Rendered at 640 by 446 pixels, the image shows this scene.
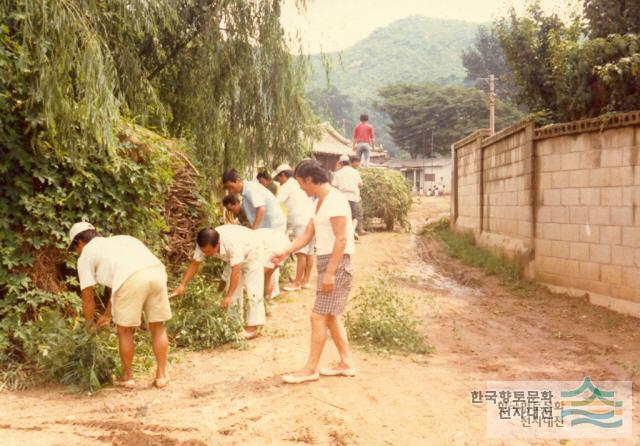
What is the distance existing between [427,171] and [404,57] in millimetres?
95552

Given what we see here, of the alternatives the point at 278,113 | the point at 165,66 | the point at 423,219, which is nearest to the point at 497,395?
the point at 278,113

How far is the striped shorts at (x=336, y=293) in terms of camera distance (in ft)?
15.2

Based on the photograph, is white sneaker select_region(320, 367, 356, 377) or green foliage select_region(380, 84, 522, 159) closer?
white sneaker select_region(320, 367, 356, 377)

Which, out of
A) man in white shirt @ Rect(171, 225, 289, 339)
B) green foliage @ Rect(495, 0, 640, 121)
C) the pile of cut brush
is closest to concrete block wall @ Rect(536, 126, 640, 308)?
green foliage @ Rect(495, 0, 640, 121)

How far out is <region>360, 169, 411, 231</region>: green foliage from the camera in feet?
51.8

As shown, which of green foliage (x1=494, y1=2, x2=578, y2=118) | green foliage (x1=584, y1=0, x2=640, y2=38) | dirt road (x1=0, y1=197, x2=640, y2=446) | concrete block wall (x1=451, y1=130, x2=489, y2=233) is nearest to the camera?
dirt road (x1=0, y1=197, x2=640, y2=446)

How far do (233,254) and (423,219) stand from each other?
1675 centimetres

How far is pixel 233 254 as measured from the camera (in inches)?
225

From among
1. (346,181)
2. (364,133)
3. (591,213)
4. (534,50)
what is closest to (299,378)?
(591,213)

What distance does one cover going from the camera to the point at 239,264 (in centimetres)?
572

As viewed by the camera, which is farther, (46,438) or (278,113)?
(278,113)

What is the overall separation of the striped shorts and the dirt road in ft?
1.97

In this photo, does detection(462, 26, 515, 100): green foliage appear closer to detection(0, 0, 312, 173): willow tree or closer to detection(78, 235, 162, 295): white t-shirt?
detection(0, 0, 312, 173): willow tree

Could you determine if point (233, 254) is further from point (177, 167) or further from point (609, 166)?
point (609, 166)
